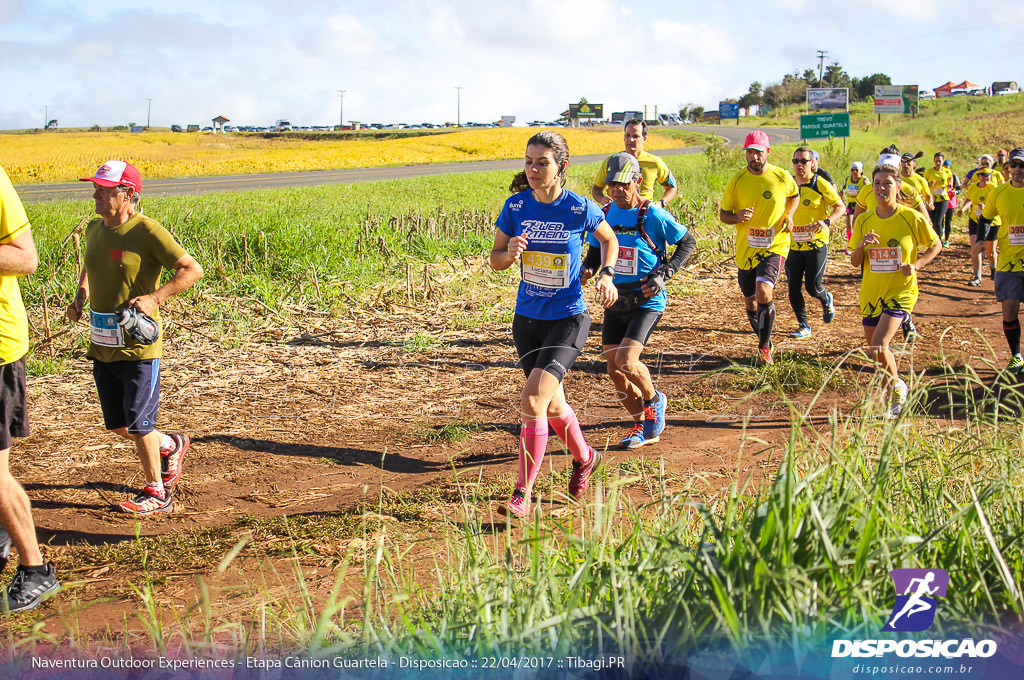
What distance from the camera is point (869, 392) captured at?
11.7ft

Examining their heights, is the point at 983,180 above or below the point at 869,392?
above

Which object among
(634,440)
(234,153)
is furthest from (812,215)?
(234,153)

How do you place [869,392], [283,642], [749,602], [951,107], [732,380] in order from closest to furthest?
[749,602] → [283,642] → [869,392] → [732,380] → [951,107]

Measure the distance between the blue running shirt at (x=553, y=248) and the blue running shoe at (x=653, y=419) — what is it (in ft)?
4.66

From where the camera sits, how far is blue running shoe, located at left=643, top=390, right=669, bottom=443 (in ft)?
19.5

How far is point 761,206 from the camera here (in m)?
8.06

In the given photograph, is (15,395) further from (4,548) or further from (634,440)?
(634,440)

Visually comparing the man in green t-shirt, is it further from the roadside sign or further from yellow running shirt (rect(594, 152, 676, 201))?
the roadside sign

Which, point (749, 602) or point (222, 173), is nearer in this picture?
point (749, 602)

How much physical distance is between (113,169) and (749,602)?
393 cm

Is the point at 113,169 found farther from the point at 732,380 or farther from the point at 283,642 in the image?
the point at 732,380

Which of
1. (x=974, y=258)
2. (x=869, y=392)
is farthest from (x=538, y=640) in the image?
(x=974, y=258)

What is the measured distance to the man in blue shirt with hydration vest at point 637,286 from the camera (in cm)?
574

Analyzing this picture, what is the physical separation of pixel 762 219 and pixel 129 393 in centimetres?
585
